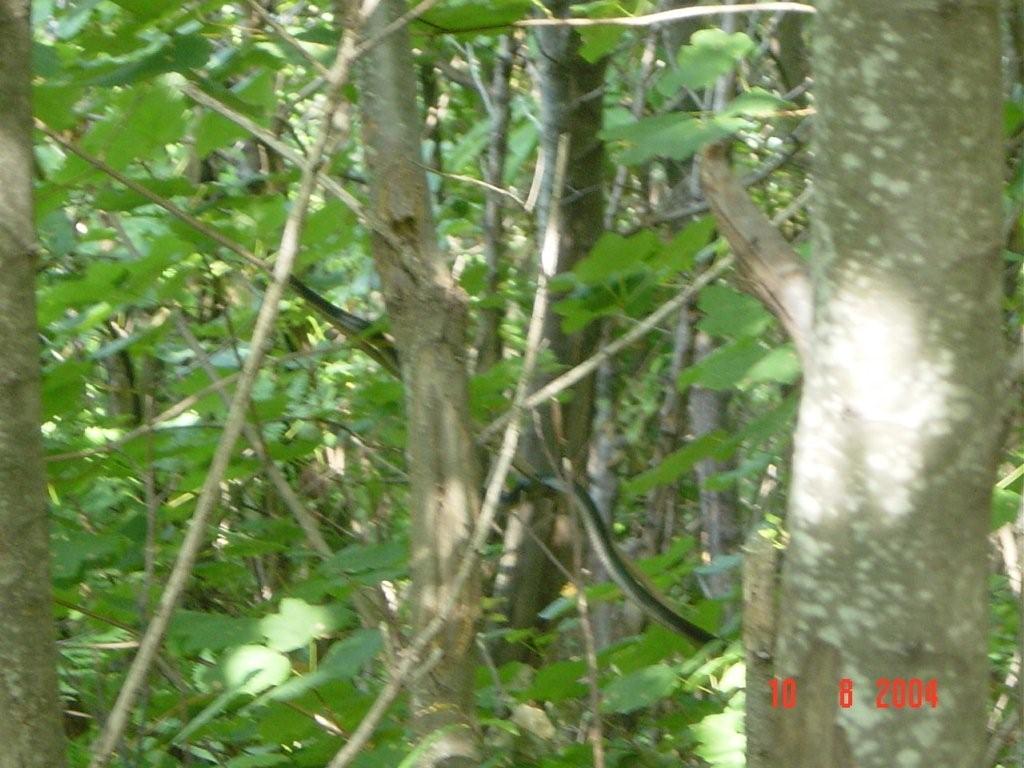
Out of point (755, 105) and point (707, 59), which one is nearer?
point (755, 105)

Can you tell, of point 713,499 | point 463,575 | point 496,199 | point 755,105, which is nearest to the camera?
point 463,575

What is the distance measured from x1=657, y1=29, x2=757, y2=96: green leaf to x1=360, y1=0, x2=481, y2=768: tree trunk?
1.93 ft

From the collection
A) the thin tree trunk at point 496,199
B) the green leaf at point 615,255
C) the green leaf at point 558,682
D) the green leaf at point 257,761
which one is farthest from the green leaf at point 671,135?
the thin tree trunk at point 496,199

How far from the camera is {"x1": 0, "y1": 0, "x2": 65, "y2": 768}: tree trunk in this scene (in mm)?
1031

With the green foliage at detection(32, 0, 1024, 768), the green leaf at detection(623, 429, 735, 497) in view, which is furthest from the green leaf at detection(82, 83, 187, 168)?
the green leaf at detection(623, 429, 735, 497)

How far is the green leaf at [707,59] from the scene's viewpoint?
5.69ft

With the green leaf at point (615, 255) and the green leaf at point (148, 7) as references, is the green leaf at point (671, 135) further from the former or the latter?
the green leaf at point (148, 7)

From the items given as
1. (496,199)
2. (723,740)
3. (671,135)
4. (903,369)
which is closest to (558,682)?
(723,740)

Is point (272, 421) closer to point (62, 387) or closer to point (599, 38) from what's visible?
point (62, 387)

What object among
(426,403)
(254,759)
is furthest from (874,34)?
(254,759)

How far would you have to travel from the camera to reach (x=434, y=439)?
1.29 meters

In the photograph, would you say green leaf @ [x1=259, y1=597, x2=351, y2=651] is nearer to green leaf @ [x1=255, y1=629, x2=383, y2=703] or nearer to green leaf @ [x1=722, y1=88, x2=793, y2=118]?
green leaf @ [x1=255, y1=629, x2=383, y2=703]

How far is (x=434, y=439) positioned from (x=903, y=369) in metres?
0.56

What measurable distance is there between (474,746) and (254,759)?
53cm
